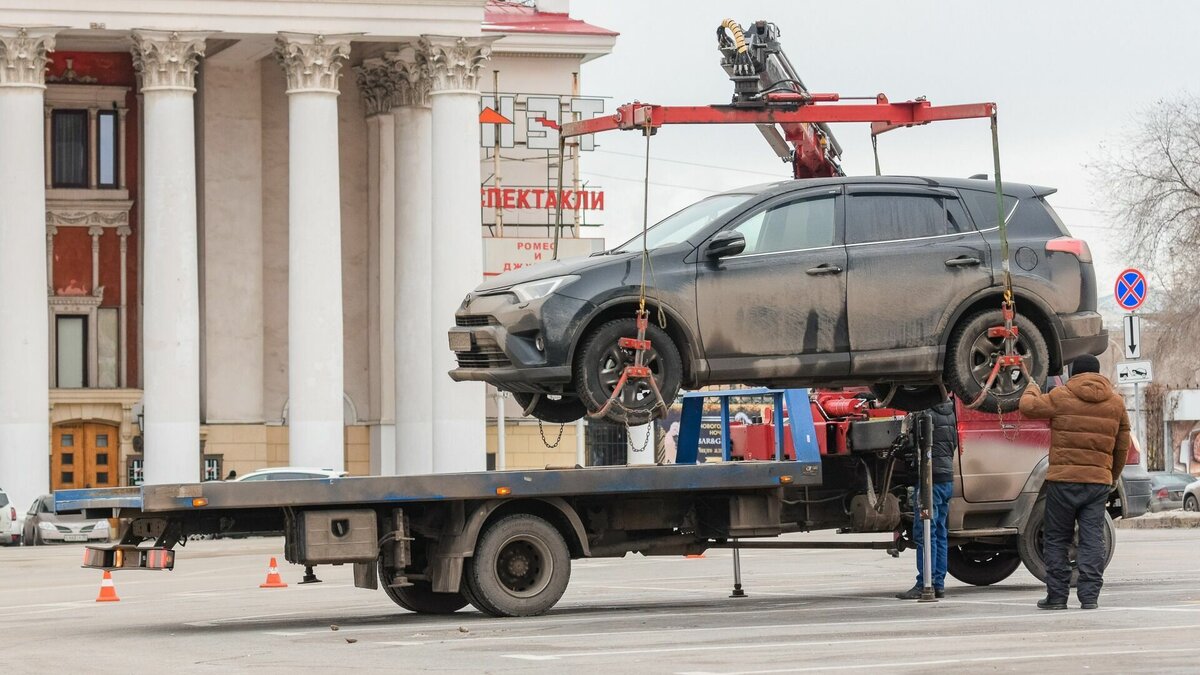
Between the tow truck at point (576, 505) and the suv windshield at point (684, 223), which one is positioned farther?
the suv windshield at point (684, 223)

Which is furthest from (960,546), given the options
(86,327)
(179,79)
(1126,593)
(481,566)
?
(86,327)

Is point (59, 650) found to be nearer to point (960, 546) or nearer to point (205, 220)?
point (960, 546)

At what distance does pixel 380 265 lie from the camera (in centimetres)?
5359

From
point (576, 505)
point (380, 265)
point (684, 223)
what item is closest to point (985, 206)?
point (684, 223)

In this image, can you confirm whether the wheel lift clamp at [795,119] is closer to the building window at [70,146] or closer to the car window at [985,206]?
the car window at [985,206]

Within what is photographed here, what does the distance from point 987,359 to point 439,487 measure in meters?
4.44

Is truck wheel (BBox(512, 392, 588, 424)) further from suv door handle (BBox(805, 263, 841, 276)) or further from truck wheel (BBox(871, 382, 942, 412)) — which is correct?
truck wheel (BBox(871, 382, 942, 412))

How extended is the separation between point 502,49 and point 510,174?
3.36 meters

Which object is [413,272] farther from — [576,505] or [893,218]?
[893,218]

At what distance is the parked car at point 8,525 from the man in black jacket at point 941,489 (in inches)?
1177

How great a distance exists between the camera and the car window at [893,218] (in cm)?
1627

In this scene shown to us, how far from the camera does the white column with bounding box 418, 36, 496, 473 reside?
4694cm

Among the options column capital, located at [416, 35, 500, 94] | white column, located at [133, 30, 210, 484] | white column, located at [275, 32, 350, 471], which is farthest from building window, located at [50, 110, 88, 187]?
column capital, located at [416, 35, 500, 94]

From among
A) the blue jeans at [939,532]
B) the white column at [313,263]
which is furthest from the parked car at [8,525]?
the blue jeans at [939,532]
